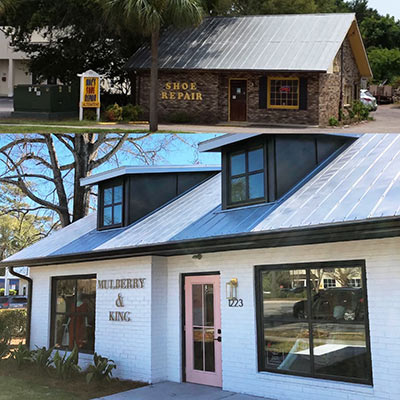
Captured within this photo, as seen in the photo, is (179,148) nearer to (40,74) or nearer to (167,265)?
(40,74)

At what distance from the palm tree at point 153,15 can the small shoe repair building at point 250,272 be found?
9.78 meters

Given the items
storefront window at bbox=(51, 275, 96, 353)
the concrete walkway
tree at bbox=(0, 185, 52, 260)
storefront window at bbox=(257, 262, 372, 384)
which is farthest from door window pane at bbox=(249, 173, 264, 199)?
tree at bbox=(0, 185, 52, 260)

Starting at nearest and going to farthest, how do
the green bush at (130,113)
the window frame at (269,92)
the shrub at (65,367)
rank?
the shrub at (65,367), the window frame at (269,92), the green bush at (130,113)

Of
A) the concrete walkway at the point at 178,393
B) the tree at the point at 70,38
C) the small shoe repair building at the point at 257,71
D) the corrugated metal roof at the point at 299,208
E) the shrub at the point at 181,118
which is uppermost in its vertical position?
the tree at the point at 70,38

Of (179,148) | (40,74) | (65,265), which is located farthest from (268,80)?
(65,265)

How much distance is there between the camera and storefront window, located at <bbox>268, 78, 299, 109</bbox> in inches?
912

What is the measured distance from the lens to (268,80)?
23.7 meters

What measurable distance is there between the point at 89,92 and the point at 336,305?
1811cm

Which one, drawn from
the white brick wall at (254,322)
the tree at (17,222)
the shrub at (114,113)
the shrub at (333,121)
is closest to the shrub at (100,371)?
the white brick wall at (254,322)

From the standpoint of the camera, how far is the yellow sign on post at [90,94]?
23.9 m

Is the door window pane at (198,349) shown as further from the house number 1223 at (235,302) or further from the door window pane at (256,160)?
the door window pane at (256,160)

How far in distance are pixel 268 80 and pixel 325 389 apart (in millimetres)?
17302

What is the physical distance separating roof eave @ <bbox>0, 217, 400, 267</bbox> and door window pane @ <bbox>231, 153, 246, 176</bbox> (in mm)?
1704

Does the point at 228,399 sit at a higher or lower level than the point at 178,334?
lower
